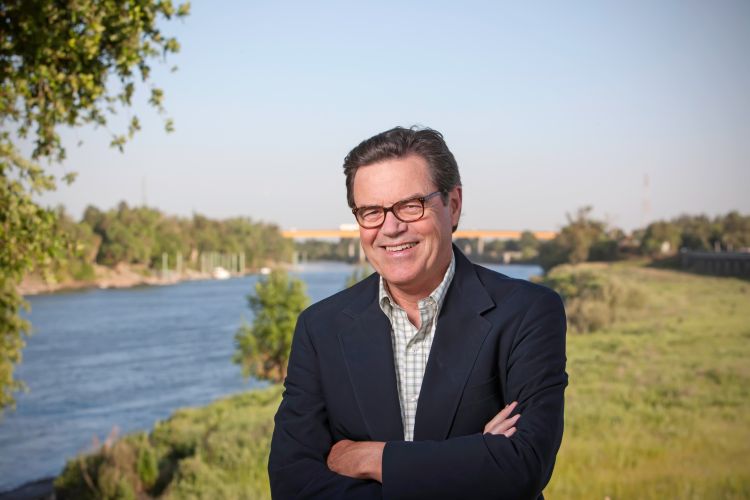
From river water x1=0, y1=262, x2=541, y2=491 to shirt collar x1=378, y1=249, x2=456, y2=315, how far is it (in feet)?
33.9

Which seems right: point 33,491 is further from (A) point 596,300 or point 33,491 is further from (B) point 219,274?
(B) point 219,274

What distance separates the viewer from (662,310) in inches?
727

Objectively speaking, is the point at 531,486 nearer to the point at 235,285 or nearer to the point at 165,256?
the point at 165,256

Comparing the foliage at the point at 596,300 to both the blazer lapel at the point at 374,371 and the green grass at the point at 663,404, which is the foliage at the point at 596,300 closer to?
the green grass at the point at 663,404

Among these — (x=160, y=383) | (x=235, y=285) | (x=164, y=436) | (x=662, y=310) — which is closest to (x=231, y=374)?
(x=160, y=383)

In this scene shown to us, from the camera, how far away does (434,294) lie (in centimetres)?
174

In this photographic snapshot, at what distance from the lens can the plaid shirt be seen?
1.74m

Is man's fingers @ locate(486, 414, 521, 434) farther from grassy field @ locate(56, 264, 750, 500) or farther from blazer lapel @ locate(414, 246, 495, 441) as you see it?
grassy field @ locate(56, 264, 750, 500)

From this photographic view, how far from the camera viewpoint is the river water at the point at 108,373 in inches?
876

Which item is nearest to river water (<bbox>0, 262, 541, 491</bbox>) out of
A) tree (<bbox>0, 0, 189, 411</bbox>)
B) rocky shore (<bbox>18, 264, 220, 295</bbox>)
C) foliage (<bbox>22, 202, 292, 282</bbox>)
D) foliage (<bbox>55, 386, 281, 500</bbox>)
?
foliage (<bbox>55, 386, 281, 500</bbox>)

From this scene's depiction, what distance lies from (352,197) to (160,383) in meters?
27.6

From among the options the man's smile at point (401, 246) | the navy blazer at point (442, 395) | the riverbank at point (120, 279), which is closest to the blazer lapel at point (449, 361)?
the navy blazer at point (442, 395)

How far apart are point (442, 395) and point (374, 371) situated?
153 millimetres

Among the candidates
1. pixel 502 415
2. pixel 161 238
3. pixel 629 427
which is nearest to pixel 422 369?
pixel 502 415
